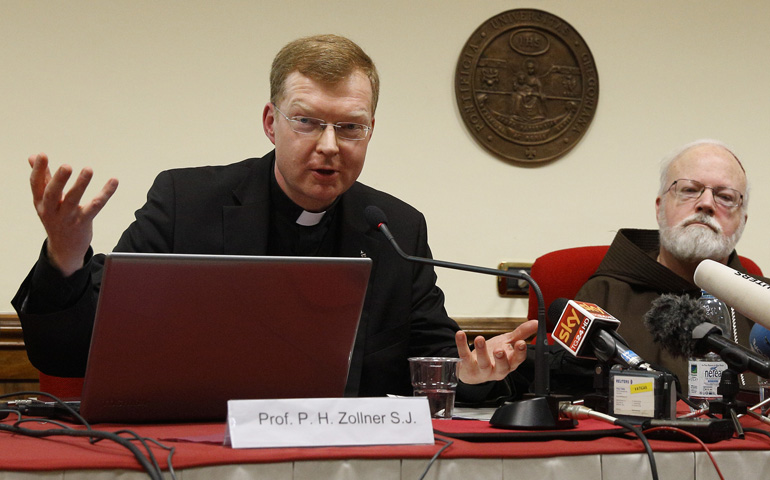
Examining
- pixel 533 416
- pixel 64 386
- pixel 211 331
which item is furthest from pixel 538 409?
pixel 64 386

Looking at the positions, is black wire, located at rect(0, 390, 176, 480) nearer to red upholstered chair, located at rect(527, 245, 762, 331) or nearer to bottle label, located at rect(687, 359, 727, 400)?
bottle label, located at rect(687, 359, 727, 400)

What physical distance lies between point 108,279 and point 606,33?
114 inches

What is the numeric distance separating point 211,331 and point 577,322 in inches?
21.5

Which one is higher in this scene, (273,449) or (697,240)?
(697,240)

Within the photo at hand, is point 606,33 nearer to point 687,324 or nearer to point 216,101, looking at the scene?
point 216,101

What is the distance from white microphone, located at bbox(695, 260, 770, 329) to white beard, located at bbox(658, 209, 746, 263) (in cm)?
129

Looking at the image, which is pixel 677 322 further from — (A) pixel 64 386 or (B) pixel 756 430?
(A) pixel 64 386

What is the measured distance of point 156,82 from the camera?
2.99 metres

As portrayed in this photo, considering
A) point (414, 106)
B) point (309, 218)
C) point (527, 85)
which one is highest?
point (527, 85)

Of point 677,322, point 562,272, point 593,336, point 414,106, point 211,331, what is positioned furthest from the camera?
point 414,106

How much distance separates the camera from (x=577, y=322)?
1214mm

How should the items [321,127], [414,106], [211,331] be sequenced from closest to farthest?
1. [211,331]
2. [321,127]
3. [414,106]

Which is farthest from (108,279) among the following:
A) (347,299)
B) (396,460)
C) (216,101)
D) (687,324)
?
(216,101)

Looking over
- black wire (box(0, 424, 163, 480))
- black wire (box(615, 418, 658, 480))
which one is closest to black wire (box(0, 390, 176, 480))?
black wire (box(0, 424, 163, 480))
